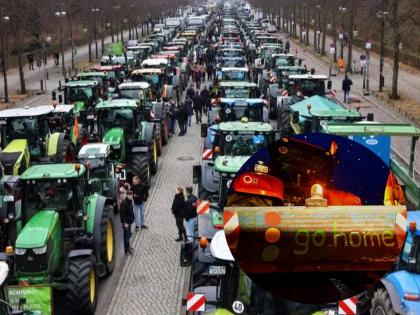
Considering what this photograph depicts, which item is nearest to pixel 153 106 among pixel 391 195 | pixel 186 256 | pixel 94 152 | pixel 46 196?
pixel 94 152

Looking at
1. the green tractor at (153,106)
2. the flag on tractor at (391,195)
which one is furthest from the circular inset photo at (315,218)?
the green tractor at (153,106)

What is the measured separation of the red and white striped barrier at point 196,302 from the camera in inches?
364

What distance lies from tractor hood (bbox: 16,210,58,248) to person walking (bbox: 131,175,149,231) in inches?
154

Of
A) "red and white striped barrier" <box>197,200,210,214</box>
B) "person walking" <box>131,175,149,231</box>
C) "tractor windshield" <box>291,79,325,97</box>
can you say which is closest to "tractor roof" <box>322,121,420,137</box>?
"red and white striped barrier" <box>197,200,210,214</box>

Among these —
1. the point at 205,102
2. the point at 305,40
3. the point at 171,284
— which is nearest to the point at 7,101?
the point at 205,102

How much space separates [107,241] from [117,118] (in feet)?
25.1

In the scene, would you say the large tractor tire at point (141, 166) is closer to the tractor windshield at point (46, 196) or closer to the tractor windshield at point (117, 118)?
the tractor windshield at point (117, 118)

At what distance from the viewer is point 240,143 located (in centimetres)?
1655

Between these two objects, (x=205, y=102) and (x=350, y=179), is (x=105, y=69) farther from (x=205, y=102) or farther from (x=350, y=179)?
(x=350, y=179)

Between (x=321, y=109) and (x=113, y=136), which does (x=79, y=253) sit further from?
(x=321, y=109)

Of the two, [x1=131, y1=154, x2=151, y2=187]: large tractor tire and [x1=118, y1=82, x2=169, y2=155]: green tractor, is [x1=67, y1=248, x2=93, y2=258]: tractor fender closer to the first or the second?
[x1=131, y1=154, x2=151, y2=187]: large tractor tire

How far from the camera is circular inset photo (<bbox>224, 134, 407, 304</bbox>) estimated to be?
4047mm

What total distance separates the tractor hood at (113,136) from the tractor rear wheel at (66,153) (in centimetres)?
116

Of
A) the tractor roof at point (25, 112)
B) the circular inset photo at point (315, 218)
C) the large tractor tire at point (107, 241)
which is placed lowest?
the large tractor tire at point (107, 241)
